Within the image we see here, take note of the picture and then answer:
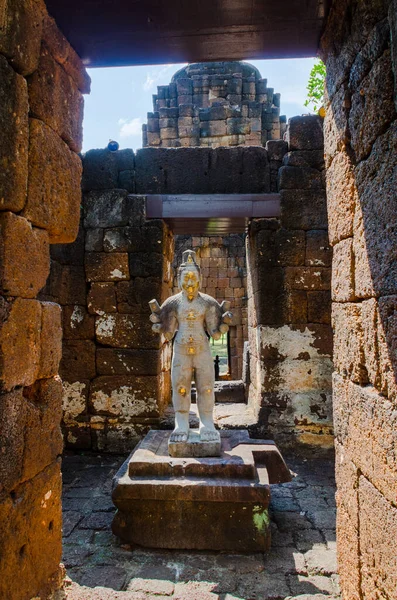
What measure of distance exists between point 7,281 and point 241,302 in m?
10.6

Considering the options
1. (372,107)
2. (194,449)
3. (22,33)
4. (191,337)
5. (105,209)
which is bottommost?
(194,449)

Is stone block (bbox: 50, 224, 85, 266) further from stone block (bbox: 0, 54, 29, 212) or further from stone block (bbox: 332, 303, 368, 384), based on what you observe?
stone block (bbox: 332, 303, 368, 384)

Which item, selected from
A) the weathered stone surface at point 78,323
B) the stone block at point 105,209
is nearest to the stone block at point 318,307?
the stone block at point 105,209

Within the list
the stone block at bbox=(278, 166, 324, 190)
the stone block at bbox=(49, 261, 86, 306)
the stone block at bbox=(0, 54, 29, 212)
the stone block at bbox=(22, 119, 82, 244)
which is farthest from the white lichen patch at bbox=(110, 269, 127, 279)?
the stone block at bbox=(0, 54, 29, 212)

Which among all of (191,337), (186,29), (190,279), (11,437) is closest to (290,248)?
(190,279)

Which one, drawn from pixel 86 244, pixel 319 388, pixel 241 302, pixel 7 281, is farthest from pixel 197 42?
pixel 241 302

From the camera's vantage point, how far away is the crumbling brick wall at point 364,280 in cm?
215

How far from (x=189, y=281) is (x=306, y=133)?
3307 mm

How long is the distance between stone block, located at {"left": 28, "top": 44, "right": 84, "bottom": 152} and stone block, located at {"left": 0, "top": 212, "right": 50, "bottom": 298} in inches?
26.4

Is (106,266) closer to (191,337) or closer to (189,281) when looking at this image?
(189,281)

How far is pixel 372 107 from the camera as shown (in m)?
2.28

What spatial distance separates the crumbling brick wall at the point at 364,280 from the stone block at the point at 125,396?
3900mm

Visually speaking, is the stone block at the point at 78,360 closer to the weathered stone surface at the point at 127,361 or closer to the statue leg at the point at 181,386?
the weathered stone surface at the point at 127,361

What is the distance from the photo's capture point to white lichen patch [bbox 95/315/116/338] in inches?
267
